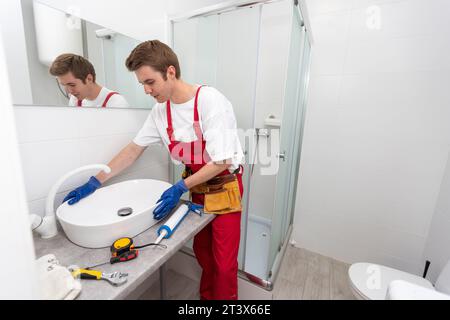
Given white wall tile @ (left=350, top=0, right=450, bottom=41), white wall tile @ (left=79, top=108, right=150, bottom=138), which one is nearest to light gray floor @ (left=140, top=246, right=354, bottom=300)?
white wall tile @ (left=79, top=108, right=150, bottom=138)

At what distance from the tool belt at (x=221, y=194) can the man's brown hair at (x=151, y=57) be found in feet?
1.81

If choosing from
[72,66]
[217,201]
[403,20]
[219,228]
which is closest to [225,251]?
[219,228]

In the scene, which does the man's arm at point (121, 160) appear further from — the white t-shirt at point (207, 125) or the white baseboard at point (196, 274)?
the white baseboard at point (196, 274)

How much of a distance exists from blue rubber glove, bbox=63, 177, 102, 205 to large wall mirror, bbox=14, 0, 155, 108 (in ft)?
1.15

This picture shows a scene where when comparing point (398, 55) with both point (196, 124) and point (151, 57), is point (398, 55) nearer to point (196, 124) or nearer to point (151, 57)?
point (196, 124)

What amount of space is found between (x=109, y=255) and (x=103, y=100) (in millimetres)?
713

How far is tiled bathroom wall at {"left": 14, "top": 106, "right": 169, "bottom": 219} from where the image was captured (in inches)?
31.0

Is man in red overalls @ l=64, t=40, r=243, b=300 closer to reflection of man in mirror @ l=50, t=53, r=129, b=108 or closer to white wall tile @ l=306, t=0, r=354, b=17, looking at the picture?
reflection of man in mirror @ l=50, t=53, r=129, b=108

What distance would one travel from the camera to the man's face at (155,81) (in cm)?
92

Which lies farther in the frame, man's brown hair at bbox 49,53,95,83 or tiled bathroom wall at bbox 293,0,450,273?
tiled bathroom wall at bbox 293,0,450,273

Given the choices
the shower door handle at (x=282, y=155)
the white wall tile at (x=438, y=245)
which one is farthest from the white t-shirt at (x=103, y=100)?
the white wall tile at (x=438, y=245)

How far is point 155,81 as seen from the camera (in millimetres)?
933

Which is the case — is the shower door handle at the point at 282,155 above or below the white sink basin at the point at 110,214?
above

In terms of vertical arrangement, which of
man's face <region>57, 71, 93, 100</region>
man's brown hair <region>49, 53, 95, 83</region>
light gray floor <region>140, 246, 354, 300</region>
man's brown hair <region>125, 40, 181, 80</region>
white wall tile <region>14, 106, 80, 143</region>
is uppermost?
man's brown hair <region>125, 40, 181, 80</region>
